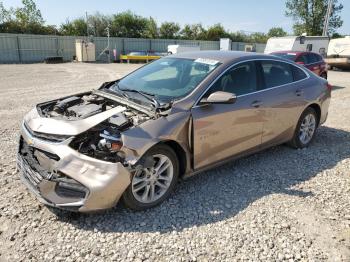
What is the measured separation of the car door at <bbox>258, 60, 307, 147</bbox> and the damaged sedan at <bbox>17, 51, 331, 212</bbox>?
2cm

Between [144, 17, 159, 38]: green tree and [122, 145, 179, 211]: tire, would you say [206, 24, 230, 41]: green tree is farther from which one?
[122, 145, 179, 211]: tire

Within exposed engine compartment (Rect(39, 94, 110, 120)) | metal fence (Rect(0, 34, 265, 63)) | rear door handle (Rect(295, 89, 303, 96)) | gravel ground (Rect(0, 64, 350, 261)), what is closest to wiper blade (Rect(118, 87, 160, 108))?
exposed engine compartment (Rect(39, 94, 110, 120))

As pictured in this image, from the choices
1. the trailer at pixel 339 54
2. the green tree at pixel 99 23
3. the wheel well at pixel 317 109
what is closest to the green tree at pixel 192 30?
the green tree at pixel 99 23

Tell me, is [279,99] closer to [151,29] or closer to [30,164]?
[30,164]

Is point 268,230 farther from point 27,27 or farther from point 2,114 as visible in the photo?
point 27,27

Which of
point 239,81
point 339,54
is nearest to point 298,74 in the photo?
point 239,81

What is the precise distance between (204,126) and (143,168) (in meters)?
0.92

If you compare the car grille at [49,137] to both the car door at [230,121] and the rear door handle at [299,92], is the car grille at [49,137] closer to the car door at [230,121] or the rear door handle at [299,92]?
the car door at [230,121]

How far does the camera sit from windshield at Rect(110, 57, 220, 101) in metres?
4.23

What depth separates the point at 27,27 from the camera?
4291 centimetres

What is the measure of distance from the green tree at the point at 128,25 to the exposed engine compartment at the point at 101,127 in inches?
2008

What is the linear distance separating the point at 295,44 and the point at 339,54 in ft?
22.7

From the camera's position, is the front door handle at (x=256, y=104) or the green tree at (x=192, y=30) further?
the green tree at (x=192, y=30)

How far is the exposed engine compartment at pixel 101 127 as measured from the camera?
3.38m
